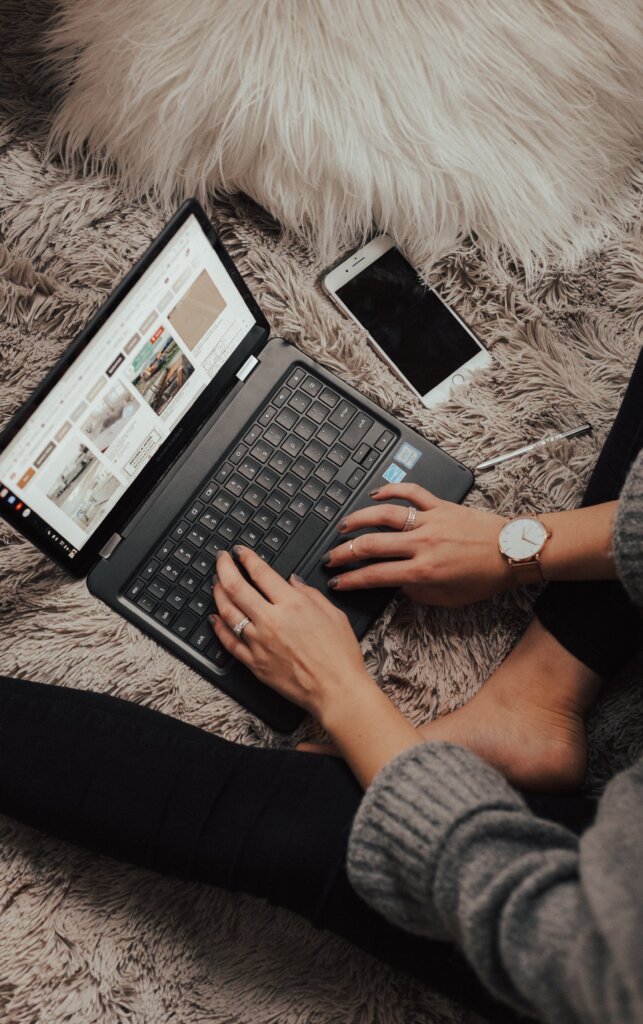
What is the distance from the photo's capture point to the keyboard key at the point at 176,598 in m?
0.75

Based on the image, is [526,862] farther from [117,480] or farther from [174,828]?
[117,480]

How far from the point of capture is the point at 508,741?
72cm

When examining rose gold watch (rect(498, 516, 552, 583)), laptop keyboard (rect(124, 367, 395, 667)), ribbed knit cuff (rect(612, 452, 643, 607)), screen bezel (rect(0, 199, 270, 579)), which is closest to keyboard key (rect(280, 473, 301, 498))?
laptop keyboard (rect(124, 367, 395, 667))

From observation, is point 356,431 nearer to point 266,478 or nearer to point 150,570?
point 266,478

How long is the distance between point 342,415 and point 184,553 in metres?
0.21

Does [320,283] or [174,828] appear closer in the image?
[174,828]

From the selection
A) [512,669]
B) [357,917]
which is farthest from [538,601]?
[357,917]

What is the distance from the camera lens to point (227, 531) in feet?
2.51

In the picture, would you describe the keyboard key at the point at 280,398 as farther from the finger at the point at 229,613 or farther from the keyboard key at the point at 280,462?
the finger at the point at 229,613

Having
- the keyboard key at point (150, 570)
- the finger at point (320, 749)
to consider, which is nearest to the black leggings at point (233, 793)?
the finger at point (320, 749)

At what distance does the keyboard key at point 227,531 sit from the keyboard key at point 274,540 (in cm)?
3

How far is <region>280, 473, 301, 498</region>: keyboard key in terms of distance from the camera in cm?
78

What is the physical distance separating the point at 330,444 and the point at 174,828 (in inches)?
15.6

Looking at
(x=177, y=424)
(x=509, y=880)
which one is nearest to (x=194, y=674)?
(x=177, y=424)
